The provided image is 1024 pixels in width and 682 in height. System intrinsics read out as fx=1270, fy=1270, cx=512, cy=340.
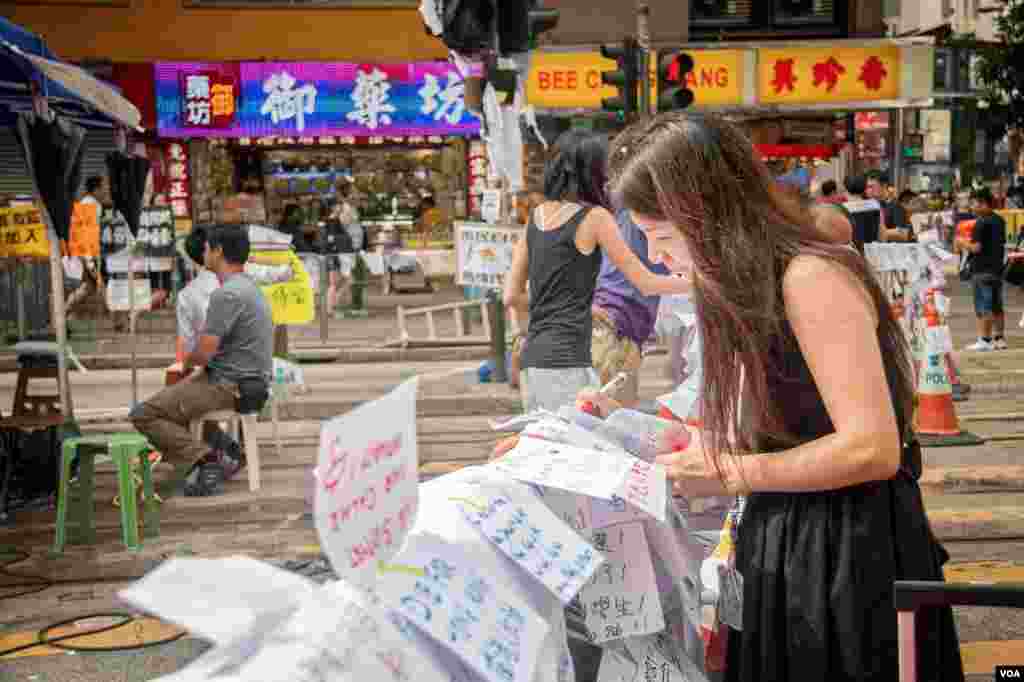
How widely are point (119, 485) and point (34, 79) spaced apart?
9.00 ft

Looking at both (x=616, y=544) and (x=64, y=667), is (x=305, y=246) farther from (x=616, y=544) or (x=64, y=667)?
(x=616, y=544)

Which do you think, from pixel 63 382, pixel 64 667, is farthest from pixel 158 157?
pixel 64 667

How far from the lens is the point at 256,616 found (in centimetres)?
179

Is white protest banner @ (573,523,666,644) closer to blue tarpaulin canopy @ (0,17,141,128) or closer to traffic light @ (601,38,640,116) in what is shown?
blue tarpaulin canopy @ (0,17,141,128)

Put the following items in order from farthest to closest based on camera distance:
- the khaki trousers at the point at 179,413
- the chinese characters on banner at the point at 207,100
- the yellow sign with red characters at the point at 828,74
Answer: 1. the chinese characters on banner at the point at 207,100
2. the yellow sign with red characters at the point at 828,74
3. the khaki trousers at the point at 179,413

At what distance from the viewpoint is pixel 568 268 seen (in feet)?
18.9

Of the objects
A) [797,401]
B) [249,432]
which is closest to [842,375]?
[797,401]

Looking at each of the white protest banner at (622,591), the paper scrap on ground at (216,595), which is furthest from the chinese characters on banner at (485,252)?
the paper scrap on ground at (216,595)

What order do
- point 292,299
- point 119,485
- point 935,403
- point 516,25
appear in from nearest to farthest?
point 119,485
point 935,403
point 516,25
point 292,299

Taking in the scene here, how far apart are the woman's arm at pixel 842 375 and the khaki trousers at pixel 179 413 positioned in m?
6.49

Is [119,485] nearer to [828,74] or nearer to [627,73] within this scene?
[627,73]

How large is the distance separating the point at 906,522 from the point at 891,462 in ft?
0.55

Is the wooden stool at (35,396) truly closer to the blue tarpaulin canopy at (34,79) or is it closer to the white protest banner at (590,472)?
the blue tarpaulin canopy at (34,79)

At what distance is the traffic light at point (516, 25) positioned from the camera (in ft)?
35.7
